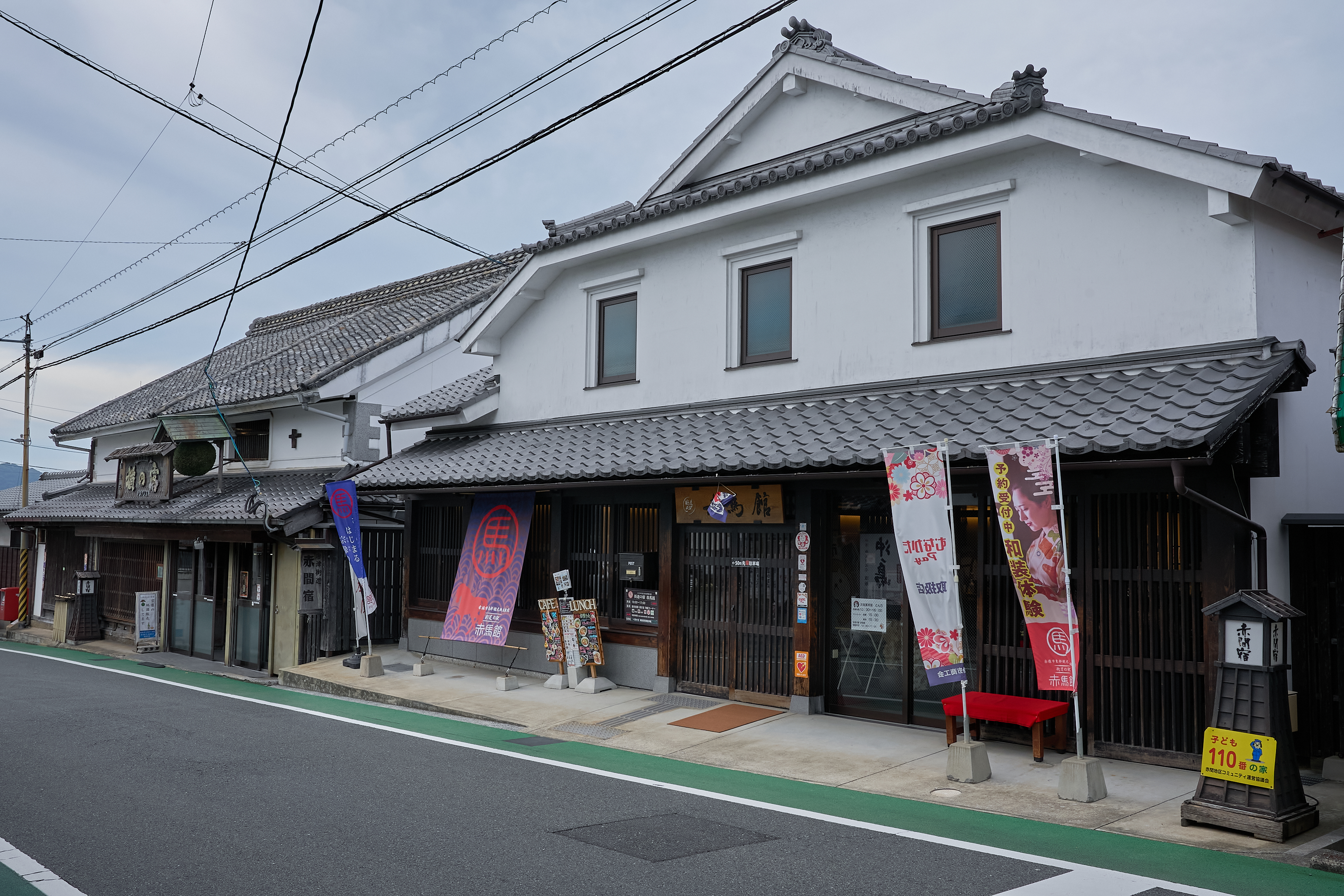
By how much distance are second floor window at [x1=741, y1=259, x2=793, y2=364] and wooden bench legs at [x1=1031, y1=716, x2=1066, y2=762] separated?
18.2 ft

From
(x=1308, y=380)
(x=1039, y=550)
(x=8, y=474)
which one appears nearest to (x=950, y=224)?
(x=1308, y=380)

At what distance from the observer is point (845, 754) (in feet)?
31.5

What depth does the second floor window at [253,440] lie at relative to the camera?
21844mm

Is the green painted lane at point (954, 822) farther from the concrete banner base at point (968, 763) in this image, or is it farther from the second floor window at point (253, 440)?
the second floor window at point (253, 440)

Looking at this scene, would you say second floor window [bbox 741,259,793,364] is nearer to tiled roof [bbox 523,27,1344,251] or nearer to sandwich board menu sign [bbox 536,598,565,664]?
tiled roof [bbox 523,27,1344,251]

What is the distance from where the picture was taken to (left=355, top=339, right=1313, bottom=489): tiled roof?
8.03m

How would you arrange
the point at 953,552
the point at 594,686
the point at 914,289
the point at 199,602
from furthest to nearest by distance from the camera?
the point at 199,602
the point at 594,686
the point at 914,289
the point at 953,552

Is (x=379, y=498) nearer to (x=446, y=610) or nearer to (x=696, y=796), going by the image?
(x=446, y=610)

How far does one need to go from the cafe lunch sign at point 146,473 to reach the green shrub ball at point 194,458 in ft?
0.67

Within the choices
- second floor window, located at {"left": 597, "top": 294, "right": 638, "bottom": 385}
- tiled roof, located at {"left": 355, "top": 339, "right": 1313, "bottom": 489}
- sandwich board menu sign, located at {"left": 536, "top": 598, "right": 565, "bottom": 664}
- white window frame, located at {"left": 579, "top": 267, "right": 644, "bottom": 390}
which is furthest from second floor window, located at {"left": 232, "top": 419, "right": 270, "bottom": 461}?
sandwich board menu sign, located at {"left": 536, "top": 598, "right": 565, "bottom": 664}

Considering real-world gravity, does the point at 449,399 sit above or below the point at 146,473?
above

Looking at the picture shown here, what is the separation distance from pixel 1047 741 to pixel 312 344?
20232mm

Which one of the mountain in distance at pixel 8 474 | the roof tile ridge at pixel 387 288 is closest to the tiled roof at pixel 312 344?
the roof tile ridge at pixel 387 288

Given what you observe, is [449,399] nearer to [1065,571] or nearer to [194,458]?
[194,458]
